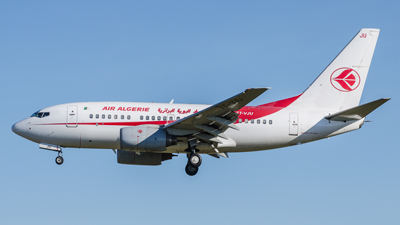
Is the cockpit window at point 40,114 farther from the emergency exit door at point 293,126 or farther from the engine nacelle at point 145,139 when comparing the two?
the emergency exit door at point 293,126

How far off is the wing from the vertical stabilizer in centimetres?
548

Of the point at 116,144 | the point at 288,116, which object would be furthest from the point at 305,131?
the point at 116,144

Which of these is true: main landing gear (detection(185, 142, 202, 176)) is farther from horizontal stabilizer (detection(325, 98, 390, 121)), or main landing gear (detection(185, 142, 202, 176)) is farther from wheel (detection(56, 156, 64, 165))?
horizontal stabilizer (detection(325, 98, 390, 121))

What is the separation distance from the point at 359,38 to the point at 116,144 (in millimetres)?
17090

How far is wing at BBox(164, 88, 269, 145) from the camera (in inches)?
1108

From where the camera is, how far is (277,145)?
3262 centimetres

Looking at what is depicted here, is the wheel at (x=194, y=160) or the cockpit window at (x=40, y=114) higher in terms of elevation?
the cockpit window at (x=40, y=114)

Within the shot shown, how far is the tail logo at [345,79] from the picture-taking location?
3459 cm

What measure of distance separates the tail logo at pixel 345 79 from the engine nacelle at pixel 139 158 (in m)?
12.0

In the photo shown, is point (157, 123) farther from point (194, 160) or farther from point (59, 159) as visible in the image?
point (59, 159)

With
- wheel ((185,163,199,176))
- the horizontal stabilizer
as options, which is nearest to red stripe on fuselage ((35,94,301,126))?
the horizontal stabilizer

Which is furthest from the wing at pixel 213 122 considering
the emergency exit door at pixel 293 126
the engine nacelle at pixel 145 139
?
the emergency exit door at pixel 293 126

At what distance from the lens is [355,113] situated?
104 ft

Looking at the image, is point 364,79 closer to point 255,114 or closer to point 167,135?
point 255,114
